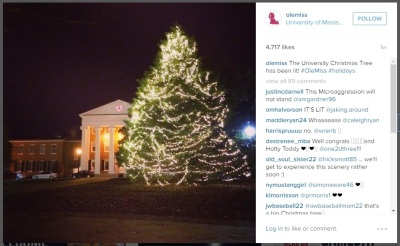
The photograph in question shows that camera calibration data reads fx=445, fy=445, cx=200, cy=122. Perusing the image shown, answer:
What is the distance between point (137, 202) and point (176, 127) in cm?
520

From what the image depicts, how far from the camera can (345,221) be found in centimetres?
455

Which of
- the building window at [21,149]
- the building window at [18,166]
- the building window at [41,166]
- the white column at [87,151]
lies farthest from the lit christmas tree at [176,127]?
the building window at [18,166]

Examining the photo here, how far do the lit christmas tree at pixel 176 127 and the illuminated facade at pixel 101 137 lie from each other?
17.1 inches

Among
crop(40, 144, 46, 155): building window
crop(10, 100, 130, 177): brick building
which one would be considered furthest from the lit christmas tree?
crop(40, 144, 46, 155): building window

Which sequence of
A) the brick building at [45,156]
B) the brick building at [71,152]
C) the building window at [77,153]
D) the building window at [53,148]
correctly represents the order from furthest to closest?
the building window at [53,148] → the building window at [77,153] → the brick building at [71,152] → the brick building at [45,156]

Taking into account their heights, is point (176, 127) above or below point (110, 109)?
below

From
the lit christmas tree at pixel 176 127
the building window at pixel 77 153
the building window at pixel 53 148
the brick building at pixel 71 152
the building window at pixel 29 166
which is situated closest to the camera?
the brick building at pixel 71 152

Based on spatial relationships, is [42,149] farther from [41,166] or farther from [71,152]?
[41,166]

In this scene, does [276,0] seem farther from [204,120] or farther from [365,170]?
[204,120]

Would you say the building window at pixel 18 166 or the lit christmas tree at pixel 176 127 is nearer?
the building window at pixel 18 166

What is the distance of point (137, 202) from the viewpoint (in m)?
6.41

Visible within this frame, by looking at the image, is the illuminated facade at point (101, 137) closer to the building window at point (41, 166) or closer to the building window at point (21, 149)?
the building window at point (41, 166)

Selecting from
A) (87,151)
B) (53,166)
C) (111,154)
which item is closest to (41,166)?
(53,166)

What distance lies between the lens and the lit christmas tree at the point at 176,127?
10.2 metres
